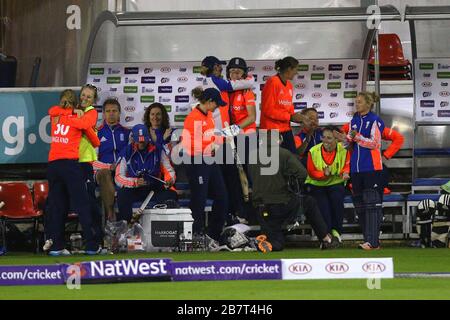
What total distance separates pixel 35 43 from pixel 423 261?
951cm

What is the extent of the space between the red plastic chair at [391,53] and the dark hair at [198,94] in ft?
15.2

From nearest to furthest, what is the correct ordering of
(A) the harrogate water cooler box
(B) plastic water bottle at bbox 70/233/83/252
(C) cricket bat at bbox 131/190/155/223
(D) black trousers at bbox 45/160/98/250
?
1. (D) black trousers at bbox 45/160/98/250
2. (A) the harrogate water cooler box
3. (C) cricket bat at bbox 131/190/155/223
4. (B) plastic water bottle at bbox 70/233/83/252

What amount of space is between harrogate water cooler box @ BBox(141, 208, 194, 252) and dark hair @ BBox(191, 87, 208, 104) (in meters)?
1.49

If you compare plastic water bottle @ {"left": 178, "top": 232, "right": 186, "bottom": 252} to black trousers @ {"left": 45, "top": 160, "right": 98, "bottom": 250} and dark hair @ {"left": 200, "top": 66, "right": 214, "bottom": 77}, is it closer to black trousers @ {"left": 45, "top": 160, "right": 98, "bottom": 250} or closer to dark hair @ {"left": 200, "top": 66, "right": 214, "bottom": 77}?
black trousers @ {"left": 45, "top": 160, "right": 98, "bottom": 250}

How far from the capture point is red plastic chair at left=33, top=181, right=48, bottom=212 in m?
18.2

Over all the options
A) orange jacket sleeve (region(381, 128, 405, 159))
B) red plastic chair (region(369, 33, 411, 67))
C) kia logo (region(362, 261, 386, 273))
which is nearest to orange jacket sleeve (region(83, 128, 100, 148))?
orange jacket sleeve (region(381, 128, 405, 159))

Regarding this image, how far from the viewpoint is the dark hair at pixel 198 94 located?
17.2 metres

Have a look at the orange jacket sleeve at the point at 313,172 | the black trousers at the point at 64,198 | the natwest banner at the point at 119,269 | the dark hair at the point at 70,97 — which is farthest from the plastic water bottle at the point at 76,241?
the natwest banner at the point at 119,269

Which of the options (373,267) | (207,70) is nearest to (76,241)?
(207,70)

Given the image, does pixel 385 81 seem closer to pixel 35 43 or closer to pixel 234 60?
pixel 234 60

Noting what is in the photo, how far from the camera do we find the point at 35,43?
72.5 feet

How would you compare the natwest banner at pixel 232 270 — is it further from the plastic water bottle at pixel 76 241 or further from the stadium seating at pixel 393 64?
the stadium seating at pixel 393 64

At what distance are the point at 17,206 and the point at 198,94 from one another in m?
2.93
